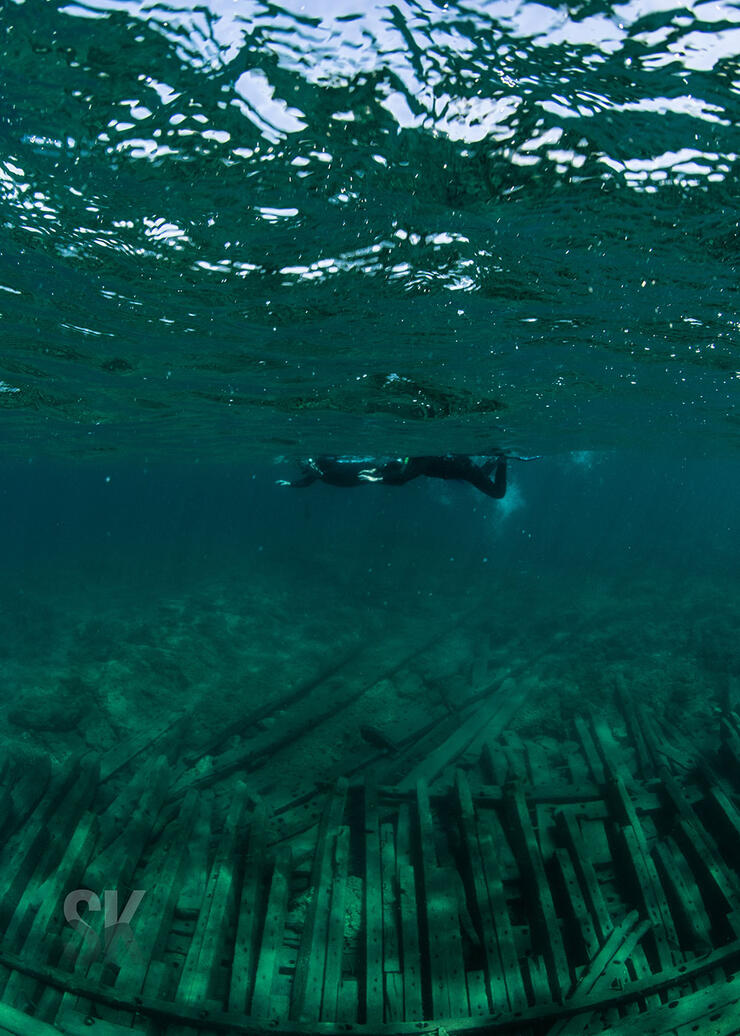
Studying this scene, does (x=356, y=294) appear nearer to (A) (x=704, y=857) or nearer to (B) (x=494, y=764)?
(B) (x=494, y=764)

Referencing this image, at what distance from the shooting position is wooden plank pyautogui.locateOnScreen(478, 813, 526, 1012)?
207 inches

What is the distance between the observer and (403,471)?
1650 cm

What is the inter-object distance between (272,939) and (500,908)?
245 cm

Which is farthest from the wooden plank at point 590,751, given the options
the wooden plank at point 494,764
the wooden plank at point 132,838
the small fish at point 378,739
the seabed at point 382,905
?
the wooden plank at point 132,838

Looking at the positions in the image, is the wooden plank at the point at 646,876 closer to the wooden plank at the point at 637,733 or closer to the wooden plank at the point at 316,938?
the wooden plank at the point at 637,733

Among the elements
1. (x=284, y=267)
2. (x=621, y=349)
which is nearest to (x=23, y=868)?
(x=284, y=267)

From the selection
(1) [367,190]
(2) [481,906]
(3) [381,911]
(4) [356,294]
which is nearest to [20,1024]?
(3) [381,911]

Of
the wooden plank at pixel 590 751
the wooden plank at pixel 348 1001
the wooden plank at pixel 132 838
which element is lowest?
the wooden plank at pixel 348 1001

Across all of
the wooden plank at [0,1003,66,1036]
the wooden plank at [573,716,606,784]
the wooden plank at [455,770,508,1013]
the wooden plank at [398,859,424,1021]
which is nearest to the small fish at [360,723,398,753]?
the wooden plank at [573,716,606,784]

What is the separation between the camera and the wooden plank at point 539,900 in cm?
540

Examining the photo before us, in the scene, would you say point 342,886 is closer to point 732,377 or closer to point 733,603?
point 732,377

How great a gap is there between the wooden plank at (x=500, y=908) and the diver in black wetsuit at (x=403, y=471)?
10.2 m

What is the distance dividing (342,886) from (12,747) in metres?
10.1
